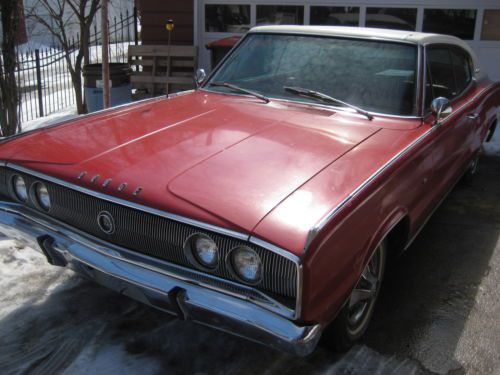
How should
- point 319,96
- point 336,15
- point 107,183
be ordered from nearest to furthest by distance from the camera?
point 107,183 → point 319,96 → point 336,15

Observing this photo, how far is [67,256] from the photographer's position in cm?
271

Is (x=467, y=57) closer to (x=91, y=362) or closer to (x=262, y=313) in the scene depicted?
(x=262, y=313)

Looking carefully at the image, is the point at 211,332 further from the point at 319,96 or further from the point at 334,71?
the point at 334,71

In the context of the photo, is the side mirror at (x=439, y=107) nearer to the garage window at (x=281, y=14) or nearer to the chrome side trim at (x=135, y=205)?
the chrome side trim at (x=135, y=205)

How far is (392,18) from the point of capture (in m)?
8.71

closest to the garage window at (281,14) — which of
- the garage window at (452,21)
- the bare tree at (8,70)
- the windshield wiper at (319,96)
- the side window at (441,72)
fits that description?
the garage window at (452,21)

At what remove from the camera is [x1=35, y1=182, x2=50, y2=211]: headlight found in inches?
113

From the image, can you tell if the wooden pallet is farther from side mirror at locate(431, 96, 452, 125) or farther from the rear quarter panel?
A: the rear quarter panel

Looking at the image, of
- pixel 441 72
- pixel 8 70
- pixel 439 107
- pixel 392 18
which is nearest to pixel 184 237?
pixel 439 107

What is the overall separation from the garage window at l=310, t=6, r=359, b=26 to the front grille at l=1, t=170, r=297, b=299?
23.2 ft

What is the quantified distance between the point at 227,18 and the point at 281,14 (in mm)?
983

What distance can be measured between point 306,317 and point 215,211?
1.88ft

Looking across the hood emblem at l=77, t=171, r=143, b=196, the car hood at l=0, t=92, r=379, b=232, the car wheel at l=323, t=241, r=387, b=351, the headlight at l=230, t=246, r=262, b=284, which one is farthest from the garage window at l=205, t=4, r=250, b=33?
the headlight at l=230, t=246, r=262, b=284

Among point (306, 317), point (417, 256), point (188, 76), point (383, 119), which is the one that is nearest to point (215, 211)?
point (306, 317)
